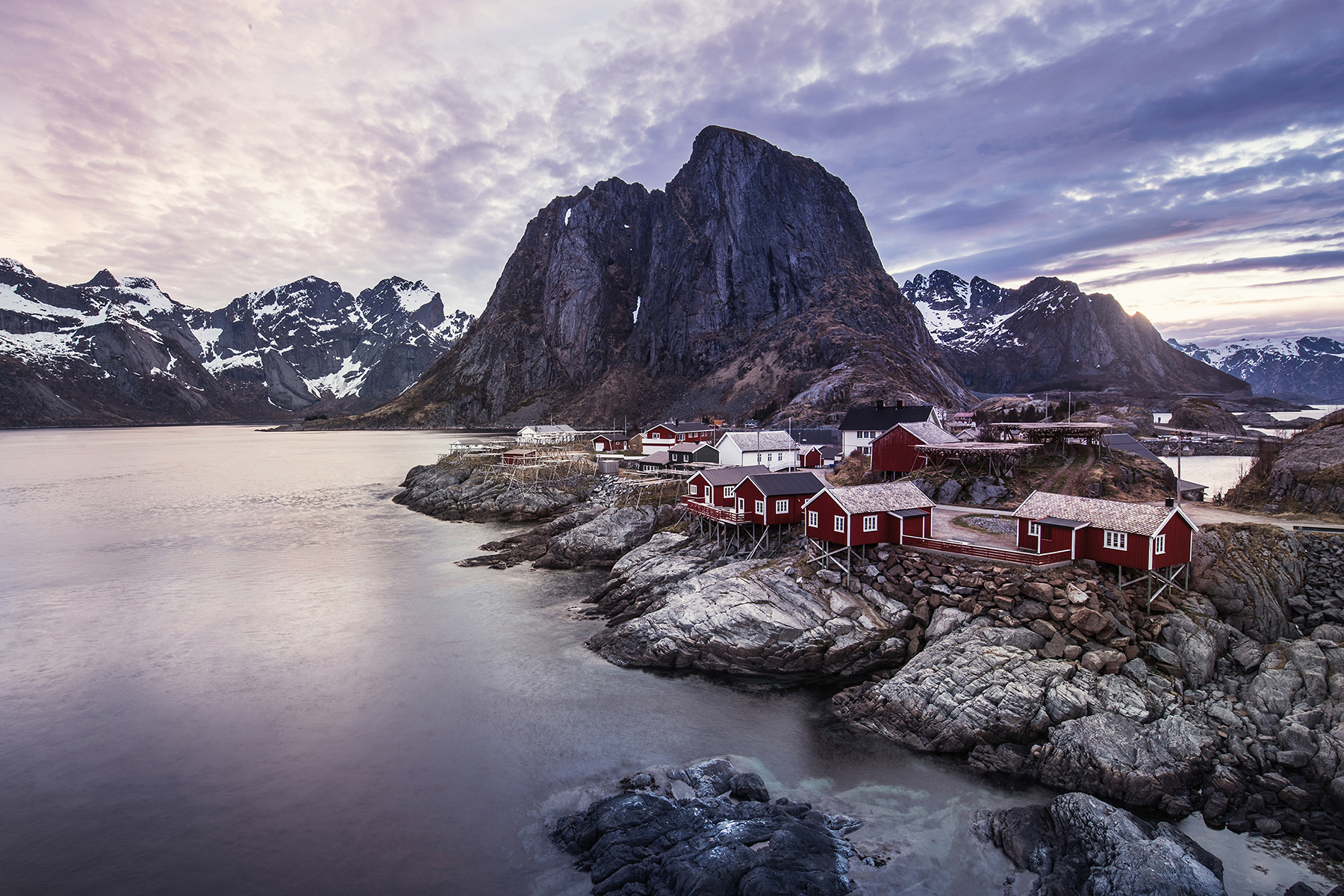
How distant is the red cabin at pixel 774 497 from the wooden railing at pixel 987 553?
711cm

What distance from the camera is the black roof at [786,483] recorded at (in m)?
37.3

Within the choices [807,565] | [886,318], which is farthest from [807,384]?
[807,565]

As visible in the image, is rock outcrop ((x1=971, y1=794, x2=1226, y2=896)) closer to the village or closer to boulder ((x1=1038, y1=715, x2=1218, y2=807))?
boulder ((x1=1038, y1=715, x2=1218, y2=807))

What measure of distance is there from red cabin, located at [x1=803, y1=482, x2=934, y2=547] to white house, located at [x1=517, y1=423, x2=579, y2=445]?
89651 mm

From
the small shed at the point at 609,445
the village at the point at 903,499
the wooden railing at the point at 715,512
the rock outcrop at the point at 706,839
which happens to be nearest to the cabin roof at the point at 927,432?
the village at the point at 903,499

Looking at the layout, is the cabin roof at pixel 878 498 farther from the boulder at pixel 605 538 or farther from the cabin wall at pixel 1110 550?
the boulder at pixel 605 538

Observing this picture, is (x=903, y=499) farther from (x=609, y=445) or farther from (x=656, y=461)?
(x=609, y=445)

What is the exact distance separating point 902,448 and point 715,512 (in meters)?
16.6

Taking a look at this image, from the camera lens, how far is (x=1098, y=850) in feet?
50.9

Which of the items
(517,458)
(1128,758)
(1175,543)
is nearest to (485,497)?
(517,458)

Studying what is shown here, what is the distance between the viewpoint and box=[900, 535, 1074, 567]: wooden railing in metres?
27.4

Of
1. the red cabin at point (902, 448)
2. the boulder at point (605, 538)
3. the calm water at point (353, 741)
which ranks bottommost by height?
the calm water at point (353, 741)

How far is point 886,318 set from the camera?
489ft

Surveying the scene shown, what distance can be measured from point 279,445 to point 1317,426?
8150 inches
